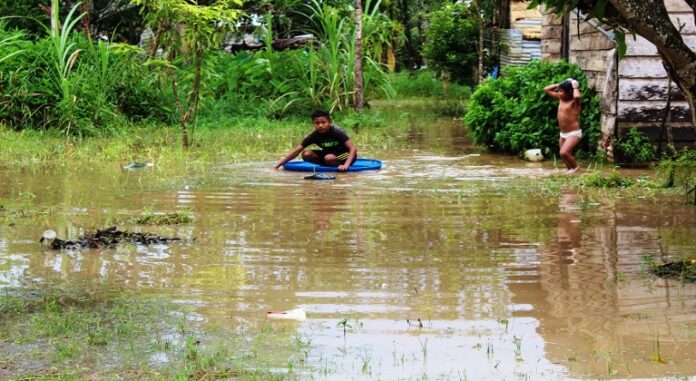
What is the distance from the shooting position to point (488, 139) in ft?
46.2

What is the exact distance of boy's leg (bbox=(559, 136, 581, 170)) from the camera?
456 inches

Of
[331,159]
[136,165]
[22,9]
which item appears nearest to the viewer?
[331,159]

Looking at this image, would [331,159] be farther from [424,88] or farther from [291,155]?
[424,88]

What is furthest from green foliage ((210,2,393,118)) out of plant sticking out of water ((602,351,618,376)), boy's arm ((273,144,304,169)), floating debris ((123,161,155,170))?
plant sticking out of water ((602,351,618,376))

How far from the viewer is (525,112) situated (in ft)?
44.0

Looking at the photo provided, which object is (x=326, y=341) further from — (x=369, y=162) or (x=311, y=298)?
(x=369, y=162)

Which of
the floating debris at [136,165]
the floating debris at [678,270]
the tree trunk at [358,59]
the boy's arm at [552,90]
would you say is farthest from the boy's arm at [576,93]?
the tree trunk at [358,59]

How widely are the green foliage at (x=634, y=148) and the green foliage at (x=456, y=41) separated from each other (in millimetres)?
12871

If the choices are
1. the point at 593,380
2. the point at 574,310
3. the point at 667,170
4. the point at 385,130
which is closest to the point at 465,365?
the point at 593,380

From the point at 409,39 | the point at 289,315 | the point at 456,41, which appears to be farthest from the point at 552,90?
the point at 409,39

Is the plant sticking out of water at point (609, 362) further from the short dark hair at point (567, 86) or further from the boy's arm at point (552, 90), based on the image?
the boy's arm at point (552, 90)

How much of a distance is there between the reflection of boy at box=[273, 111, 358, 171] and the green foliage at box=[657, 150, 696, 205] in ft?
11.8

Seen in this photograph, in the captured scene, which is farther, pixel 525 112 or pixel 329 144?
pixel 525 112

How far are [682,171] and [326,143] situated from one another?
4.31 m
